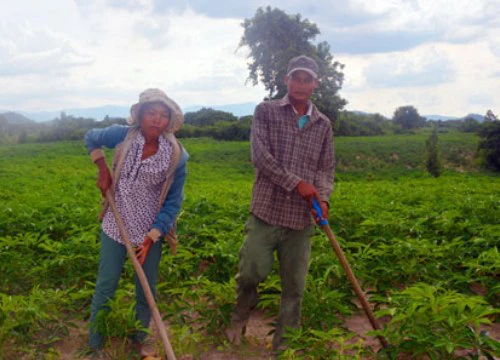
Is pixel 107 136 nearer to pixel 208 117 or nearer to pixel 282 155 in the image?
pixel 282 155

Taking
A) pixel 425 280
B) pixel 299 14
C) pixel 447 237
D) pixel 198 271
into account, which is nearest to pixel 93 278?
pixel 198 271

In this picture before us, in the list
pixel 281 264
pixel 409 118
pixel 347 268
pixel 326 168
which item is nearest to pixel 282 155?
pixel 326 168

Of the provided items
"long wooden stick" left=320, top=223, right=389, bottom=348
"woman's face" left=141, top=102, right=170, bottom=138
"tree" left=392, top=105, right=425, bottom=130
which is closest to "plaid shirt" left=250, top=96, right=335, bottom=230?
"long wooden stick" left=320, top=223, right=389, bottom=348

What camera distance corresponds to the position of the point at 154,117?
3.24 metres

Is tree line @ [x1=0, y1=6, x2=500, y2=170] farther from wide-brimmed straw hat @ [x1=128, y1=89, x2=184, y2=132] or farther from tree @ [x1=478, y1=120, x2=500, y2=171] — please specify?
wide-brimmed straw hat @ [x1=128, y1=89, x2=184, y2=132]

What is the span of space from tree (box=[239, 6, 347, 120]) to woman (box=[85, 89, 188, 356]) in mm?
27495

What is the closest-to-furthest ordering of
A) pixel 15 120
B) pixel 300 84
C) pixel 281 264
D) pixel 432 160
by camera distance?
pixel 300 84 < pixel 281 264 < pixel 432 160 < pixel 15 120

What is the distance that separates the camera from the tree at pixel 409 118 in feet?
169

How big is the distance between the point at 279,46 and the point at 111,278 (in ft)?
98.6

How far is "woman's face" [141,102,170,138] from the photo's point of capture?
3.23m

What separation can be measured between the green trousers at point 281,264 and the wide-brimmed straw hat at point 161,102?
79 centimetres

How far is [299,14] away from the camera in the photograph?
3262 cm

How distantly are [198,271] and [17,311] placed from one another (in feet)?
5.93

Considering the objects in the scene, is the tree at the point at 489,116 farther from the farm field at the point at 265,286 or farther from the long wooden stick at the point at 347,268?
the long wooden stick at the point at 347,268
